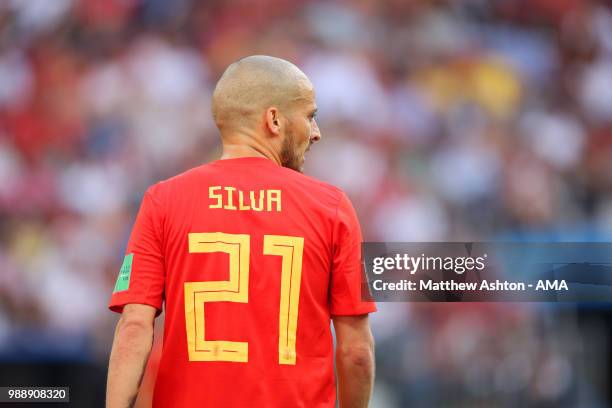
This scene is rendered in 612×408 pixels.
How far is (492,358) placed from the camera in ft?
17.0

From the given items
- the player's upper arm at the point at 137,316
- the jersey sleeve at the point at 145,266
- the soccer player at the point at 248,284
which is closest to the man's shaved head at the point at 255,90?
the soccer player at the point at 248,284

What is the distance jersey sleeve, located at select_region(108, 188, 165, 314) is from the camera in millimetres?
2119

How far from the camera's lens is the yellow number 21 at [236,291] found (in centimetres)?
207

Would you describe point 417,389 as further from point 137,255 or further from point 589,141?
point 137,255

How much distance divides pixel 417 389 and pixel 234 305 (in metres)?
3.24

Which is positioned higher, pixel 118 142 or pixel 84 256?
pixel 118 142

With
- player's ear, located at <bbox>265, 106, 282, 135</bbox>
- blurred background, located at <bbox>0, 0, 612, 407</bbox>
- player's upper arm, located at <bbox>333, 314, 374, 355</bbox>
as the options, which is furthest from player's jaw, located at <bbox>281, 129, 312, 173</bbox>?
blurred background, located at <bbox>0, 0, 612, 407</bbox>

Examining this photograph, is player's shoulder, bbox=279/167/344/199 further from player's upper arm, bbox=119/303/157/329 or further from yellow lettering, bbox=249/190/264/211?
player's upper arm, bbox=119/303/157/329

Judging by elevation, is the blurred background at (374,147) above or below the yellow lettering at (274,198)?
above

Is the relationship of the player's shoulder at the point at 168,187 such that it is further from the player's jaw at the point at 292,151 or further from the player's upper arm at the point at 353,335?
the player's upper arm at the point at 353,335

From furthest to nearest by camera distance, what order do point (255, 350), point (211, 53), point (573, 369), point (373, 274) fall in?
point (211, 53), point (573, 369), point (373, 274), point (255, 350)

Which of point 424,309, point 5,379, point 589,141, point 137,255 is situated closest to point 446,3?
point 589,141

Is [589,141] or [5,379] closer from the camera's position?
[5,379]

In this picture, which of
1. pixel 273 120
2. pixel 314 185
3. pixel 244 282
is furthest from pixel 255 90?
pixel 244 282
